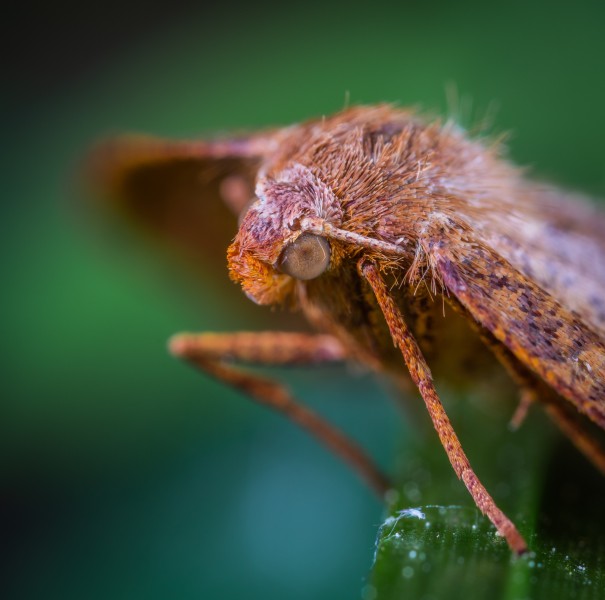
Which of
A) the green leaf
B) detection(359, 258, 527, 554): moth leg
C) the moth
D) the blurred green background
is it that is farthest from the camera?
the blurred green background

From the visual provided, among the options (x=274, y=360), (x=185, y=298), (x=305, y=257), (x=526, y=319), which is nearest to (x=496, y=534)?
(x=526, y=319)

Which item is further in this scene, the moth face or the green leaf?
the moth face

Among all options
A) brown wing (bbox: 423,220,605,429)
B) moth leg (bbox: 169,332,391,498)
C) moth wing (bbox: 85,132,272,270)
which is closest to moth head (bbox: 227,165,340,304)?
brown wing (bbox: 423,220,605,429)

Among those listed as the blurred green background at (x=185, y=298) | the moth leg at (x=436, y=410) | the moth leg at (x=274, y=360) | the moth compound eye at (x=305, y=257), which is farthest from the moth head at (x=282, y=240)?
the blurred green background at (x=185, y=298)

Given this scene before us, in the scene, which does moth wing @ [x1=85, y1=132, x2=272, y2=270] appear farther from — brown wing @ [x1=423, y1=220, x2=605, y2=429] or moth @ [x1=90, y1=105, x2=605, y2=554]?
brown wing @ [x1=423, y1=220, x2=605, y2=429]

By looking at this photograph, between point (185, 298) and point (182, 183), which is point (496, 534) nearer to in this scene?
point (182, 183)

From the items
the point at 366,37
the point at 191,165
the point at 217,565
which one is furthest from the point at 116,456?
the point at 366,37

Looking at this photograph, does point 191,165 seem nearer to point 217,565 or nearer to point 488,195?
point 488,195
